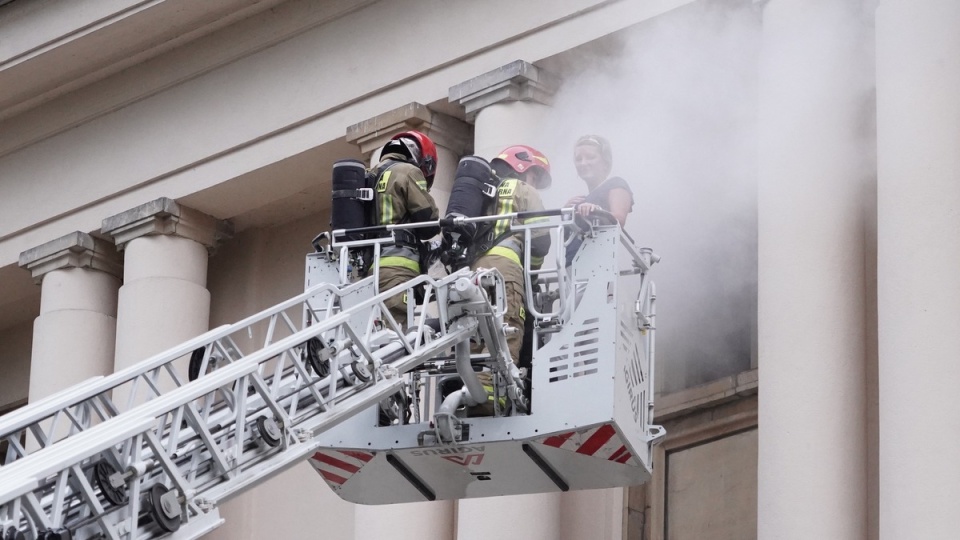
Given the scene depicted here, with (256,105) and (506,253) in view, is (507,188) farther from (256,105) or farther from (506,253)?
(256,105)

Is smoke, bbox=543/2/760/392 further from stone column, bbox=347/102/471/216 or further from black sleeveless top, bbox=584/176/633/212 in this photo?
black sleeveless top, bbox=584/176/633/212

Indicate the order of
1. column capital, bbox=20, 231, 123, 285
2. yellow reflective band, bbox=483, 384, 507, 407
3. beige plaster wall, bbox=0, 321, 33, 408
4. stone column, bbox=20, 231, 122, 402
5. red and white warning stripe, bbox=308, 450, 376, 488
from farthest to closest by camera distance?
beige plaster wall, bbox=0, 321, 33, 408 < column capital, bbox=20, 231, 123, 285 < stone column, bbox=20, 231, 122, 402 < red and white warning stripe, bbox=308, 450, 376, 488 < yellow reflective band, bbox=483, 384, 507, 407

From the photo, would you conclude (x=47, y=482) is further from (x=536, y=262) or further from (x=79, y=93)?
(x=79, y=93)

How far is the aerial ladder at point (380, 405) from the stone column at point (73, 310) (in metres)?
7.69

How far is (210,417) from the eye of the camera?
12422 millimetres

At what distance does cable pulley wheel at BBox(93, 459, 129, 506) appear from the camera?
1140cm

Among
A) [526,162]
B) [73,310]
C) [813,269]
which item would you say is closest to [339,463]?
[526,162]

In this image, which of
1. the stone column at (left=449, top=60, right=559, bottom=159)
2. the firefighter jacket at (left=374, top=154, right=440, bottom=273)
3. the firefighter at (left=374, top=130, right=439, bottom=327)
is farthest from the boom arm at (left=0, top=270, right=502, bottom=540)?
the stone column at (left=449, top=60, right=559, bottom=159)

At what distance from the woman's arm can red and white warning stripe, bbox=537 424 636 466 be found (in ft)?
5.63

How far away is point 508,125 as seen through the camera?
19.1 meters

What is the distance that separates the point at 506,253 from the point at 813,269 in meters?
3.15

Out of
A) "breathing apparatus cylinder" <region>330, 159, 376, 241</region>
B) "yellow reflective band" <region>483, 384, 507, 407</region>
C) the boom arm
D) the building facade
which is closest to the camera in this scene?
the boom arm

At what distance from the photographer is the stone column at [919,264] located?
1486 centimetres

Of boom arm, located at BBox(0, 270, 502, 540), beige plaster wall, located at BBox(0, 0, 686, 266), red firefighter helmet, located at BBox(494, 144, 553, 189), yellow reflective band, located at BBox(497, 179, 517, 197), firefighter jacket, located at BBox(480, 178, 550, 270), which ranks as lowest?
boom arm, located at BBox(0, 270, 502, 540)
